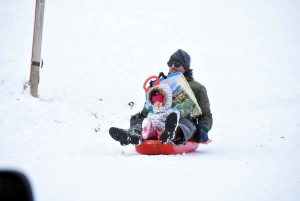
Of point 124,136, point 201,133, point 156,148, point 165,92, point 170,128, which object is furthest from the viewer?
point 201,133

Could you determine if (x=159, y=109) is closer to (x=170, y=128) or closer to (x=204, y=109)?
(x=170, y=128)

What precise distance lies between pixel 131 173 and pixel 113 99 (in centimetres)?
553

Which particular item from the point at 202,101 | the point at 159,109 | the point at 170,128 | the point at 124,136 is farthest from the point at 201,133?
the point at 124,136

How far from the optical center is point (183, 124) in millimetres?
3805

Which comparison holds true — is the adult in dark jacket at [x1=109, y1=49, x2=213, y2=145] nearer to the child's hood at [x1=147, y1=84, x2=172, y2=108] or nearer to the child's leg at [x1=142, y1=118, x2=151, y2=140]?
the child's leg at [x1=142, y1=118, x2=151, y2=140]

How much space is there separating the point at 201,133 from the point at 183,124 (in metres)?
0.35

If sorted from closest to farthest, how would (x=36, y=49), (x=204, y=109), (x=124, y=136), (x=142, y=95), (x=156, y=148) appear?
(x=124, y=136) < (x=156, y=148) < (x=204, y=109) < (x=36, y=49) < (x=142, y=95)

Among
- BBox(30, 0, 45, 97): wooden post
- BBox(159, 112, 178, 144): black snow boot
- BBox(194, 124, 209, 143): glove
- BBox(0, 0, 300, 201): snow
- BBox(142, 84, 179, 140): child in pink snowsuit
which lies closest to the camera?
BBox(0, 0, 300, 201): snow

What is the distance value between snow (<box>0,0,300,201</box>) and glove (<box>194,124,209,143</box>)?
0.58 feet

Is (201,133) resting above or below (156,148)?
above

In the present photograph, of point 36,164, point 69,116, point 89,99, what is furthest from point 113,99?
point 36,164

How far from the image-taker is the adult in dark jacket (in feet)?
11.7

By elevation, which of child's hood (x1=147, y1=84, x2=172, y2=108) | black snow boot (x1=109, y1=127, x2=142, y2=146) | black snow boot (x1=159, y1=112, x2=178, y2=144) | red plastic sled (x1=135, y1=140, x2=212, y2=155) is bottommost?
red plastic sled (x1=135, y1=140, x2=212, y2=155)

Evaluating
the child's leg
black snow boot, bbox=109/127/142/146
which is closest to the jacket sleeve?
the child's leg
